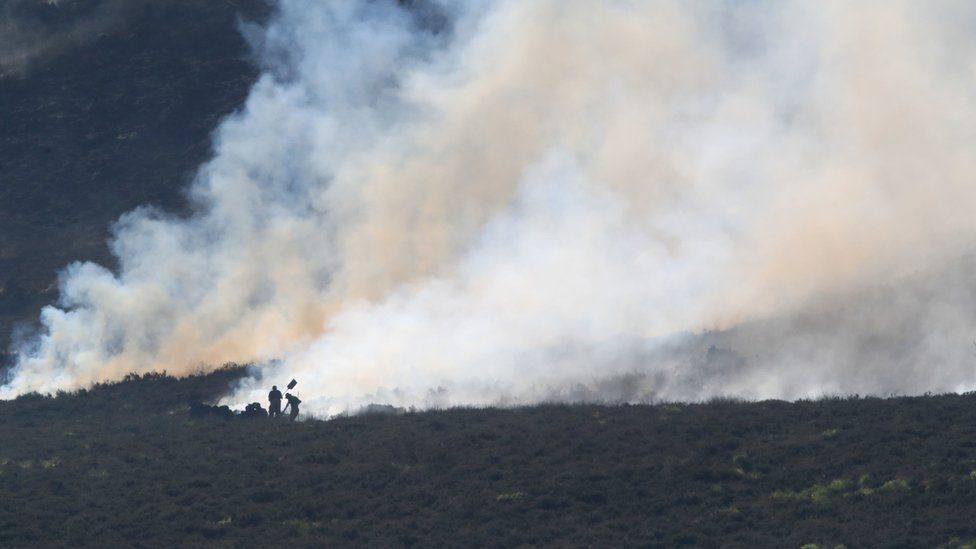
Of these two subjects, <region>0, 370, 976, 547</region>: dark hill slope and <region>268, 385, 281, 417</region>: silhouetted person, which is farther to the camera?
<region>268, 385, 281, 417</region>: silhouetted person

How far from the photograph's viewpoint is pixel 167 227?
9438 centimetres

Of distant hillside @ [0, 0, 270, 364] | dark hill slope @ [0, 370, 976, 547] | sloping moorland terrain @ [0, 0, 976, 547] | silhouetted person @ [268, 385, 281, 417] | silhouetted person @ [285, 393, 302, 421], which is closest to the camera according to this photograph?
dark hill slope @ [0, 370, 976, 547]

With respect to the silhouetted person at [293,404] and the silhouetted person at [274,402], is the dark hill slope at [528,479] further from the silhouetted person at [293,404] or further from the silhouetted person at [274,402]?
the silhouetted person at [274,402]

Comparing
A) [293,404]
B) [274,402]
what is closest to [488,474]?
[293,404]

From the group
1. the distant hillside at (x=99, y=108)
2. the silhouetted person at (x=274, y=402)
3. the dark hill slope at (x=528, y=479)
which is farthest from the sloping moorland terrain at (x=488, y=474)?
the distant hillside at (x=99, y=108)

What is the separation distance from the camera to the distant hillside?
10350 centimetres

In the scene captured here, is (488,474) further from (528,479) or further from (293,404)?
(293,404)

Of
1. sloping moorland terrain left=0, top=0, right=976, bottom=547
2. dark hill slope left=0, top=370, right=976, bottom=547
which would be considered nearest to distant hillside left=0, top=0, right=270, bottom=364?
sloping moorland terrain left=0, top=0, right=976, bottom=547

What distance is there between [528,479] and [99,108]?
67.2 meters

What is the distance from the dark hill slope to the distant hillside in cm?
3728

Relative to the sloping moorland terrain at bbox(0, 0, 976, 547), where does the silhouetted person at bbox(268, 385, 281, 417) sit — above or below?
above

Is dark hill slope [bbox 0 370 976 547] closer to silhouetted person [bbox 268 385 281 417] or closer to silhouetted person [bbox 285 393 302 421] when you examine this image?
silhouetted person [bbox 285 393 302 421]

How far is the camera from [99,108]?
378ft

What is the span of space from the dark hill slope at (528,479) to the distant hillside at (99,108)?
122 ft
